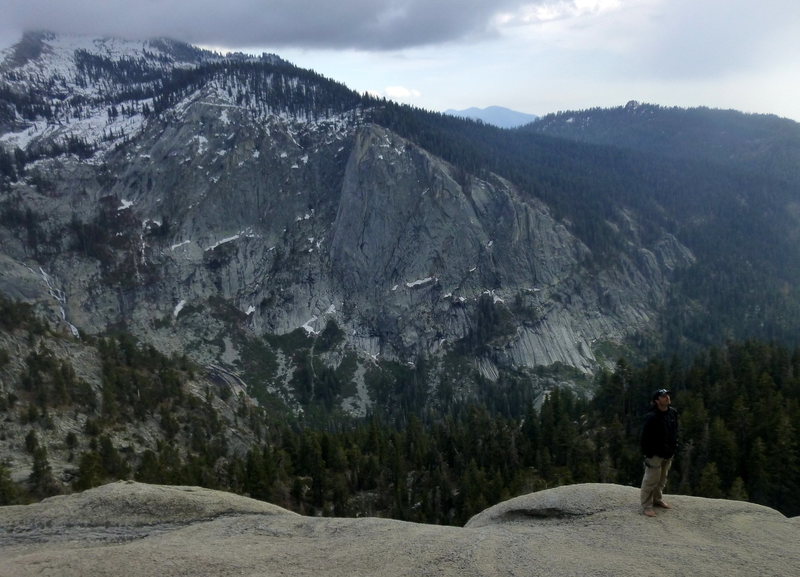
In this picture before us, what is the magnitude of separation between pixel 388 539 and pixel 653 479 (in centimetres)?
916

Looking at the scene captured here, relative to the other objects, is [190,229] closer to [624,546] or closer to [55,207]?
[55,207]

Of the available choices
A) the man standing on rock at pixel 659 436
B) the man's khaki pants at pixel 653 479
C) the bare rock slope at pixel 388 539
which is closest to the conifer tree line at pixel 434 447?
the bare rock slope at pixel 388 539

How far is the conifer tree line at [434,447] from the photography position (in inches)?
2154

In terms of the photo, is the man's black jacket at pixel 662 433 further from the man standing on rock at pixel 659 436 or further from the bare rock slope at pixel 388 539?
the bare rock slope at pixel 388 539

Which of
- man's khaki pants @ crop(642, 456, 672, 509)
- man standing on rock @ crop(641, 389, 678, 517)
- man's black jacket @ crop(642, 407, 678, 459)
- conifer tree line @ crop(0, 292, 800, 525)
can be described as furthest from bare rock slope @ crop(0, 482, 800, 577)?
conifer tree line @ crop(0, 292, 800, 525)

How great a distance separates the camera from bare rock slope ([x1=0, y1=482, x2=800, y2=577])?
1609 cm

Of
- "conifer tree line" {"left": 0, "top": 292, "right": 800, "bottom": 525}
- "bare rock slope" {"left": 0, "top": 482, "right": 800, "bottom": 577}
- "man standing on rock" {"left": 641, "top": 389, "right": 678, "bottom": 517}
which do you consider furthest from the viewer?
"conifer tree line" {"left": 0, "top": 292, "right": 800, "bottom": 525}

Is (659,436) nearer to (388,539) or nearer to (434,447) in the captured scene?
(388,539)

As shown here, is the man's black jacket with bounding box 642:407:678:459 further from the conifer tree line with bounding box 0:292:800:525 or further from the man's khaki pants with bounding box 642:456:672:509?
the conifer tree line with bounding box 0:292:800:525

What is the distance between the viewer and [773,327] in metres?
186

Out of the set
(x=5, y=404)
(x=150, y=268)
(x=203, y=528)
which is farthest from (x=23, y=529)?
(x=150, y=268)

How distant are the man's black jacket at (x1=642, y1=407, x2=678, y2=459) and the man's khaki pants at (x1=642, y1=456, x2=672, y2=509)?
29 cm

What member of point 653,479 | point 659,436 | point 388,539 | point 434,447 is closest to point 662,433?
point 659,436

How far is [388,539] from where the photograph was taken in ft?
60.8
